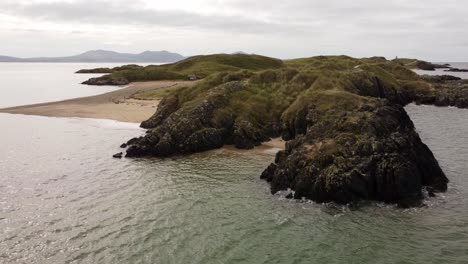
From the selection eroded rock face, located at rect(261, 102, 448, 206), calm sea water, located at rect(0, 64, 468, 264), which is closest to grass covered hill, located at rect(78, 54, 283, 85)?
calm sea water, located at rect(0, 64, 468, 264)

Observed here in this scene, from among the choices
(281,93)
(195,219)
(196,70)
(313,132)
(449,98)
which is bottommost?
(195,219)

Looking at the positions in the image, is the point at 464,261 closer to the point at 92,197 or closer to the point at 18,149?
the point at 92,197

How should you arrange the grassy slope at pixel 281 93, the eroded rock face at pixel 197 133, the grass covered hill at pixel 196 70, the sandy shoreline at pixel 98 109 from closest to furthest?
the eroded rock face at pixel 197 133 → the grassy slope at pixel 281 93 → the sandy shoreline at pixel 98 109 → the grass covered hill at pixel 196 70

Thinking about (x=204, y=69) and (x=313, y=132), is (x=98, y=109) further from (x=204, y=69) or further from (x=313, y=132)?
(x=204, y=69)

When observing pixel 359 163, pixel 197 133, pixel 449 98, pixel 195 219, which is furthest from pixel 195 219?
pixel 449 98

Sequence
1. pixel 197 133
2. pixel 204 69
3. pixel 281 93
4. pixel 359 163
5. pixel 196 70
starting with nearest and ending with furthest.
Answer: pixel 359 163 → pixel 197 133 → pixel 281 93 → pixel 204 69 → pixel 196 70

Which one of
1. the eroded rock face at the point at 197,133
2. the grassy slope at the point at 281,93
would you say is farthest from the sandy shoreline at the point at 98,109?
the eroded rock face at the point at 197,133

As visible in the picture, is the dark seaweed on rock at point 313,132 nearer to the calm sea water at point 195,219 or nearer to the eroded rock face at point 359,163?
the eroded rock face at point 359,163

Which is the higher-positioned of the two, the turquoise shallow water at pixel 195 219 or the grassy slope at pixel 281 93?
the grassy slope at pixel 281 93
